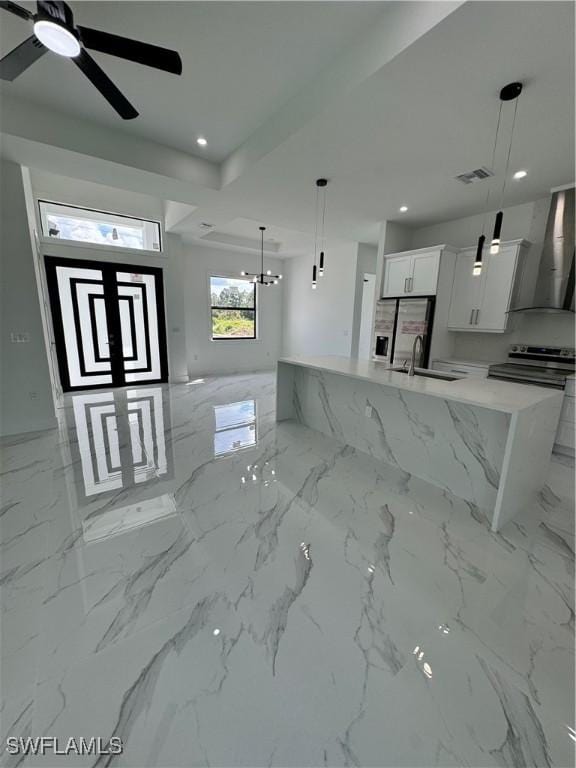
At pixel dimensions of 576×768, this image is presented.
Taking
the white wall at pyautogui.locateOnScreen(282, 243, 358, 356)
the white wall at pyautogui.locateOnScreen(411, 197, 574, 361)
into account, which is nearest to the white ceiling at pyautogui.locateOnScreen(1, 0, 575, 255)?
the white wall at pyautogui.locateOnScreen(411, 197, 574, 361)

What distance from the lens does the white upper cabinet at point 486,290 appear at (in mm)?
3830

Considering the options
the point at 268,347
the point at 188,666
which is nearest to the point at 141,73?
the point at 188,666

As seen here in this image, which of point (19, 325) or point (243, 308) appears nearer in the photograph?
point (19, 325)

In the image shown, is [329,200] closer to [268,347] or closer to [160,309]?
[160,309]

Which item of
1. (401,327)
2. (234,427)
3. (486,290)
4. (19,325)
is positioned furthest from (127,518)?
(486,290)

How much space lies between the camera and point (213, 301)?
7242 mm

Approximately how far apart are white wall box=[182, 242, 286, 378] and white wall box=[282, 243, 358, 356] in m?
0.36

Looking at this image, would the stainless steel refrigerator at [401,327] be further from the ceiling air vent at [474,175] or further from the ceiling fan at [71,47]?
the ceiling fan at [71,47]

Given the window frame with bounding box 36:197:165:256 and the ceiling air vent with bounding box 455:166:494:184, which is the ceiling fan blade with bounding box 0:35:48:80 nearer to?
the ceiling air vent with bounding box 455:166:494:184

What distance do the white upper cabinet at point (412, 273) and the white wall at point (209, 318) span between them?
3.83m

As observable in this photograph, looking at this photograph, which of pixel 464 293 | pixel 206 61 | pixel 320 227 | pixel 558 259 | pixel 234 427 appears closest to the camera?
pixel 206 61

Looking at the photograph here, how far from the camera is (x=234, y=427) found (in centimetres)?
400

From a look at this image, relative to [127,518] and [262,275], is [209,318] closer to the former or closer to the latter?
[262,275]

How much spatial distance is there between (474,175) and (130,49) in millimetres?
3227
